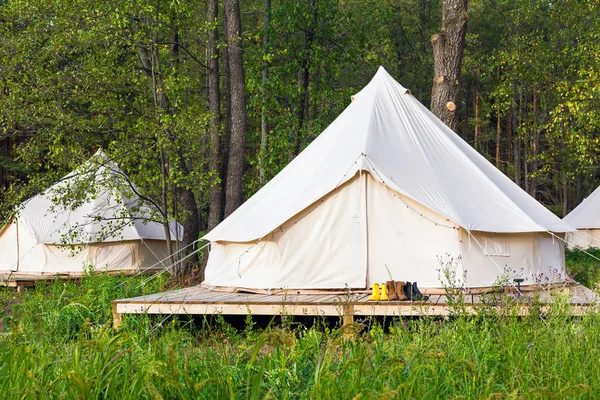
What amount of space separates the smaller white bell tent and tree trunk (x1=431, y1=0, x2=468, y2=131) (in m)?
9.67

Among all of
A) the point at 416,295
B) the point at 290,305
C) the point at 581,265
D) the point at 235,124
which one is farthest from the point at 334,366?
the point at 581,265

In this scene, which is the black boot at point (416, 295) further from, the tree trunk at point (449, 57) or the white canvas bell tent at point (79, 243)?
the white canvas bell tent at point (79, 243)

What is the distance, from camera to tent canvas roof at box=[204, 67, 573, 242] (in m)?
8.07

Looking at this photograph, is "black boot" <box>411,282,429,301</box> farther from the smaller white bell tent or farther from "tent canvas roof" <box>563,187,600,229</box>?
"tent canvas roof" <box>563,187,600,229</box>

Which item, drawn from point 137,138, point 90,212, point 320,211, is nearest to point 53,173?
point 137,138

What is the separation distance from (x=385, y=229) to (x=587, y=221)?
41.9 feet

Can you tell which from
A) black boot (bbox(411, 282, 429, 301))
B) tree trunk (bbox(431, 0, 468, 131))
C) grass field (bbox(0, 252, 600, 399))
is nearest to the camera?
grass field (bbox(0, 252, 600, 399))

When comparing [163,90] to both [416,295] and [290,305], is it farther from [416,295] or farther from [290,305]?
[416,295]

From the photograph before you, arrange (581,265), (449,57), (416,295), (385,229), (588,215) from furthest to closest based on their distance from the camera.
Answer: (588,215), (581,265), (449,57), (385,229), (416,295)

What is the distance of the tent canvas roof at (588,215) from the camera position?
19.3 metres

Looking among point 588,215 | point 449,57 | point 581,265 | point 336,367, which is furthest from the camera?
point 588,215

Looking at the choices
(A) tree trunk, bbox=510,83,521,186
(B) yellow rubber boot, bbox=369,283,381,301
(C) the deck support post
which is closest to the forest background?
(C) the deck support post

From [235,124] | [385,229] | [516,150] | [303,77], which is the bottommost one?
[385,229]

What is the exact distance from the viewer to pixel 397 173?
8156 millimetres
